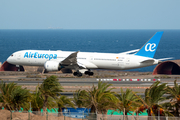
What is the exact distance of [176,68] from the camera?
73.8 m

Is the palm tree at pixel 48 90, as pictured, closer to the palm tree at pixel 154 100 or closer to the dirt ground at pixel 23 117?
the dirt ground at pixel 23 117

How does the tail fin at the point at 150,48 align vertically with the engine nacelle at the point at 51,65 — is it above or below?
above

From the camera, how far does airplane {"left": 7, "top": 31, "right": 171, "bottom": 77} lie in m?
52.6

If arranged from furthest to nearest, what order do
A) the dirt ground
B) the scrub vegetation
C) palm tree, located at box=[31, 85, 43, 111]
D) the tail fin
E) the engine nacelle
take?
the tail fin < the engine nacelle < palm tree, located at box=[31, 85, 43, 111] < the scrub vegetation < the dirt ground

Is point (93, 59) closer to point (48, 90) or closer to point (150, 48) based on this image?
point (150, 48)

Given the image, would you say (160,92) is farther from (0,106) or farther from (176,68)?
(176,68)

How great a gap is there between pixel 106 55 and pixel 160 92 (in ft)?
89.8

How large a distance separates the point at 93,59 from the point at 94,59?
191mm

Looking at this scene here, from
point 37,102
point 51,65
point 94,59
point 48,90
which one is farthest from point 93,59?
point 48,90

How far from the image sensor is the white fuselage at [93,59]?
53531 mm

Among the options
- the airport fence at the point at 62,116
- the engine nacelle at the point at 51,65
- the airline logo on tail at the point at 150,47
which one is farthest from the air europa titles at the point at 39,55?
the airport fence at the point at 62,116

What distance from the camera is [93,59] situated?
179 feet

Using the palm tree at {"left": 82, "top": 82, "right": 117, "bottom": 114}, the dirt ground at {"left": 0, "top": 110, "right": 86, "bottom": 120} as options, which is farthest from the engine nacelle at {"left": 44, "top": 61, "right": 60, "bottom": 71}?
the dirt ground at {"left": 0, "top": 110, "right": 86, "bottom": 120}

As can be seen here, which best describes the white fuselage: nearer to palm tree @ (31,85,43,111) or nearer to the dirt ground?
palm tree @ (31,85,43,111)
